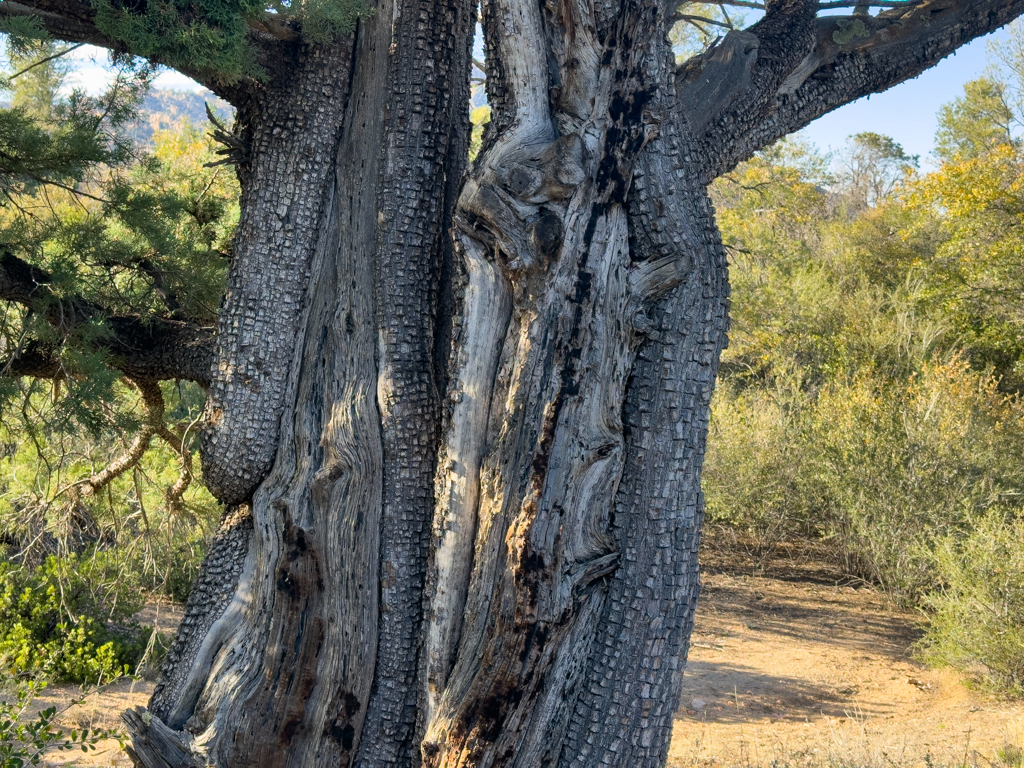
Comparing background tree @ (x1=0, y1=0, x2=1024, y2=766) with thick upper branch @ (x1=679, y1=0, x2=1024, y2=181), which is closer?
background tree @ (x1=0, y1=0, x2=1024, y2=766)

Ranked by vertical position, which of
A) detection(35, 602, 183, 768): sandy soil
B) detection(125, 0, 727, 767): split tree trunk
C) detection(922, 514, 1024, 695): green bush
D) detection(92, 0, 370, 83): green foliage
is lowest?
detection(35, 602, 183, 768): sandy soil

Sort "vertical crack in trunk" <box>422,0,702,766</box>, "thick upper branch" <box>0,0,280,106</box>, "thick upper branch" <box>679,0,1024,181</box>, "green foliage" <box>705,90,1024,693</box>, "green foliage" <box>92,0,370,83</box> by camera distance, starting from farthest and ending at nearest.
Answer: "green foliage" <box>705,90,1024,693</box> → "thick upper branch" <box>679,0,1024,181</box> → "thick upper branch" <box>0,0,280,106</box> → "green foliage" <box>92,0,370,83</box> → "vertical crack in trunk" <box>422,0,702,766</box>

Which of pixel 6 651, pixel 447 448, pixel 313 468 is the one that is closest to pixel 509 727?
pixel 447 448

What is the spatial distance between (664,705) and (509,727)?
48 centimetres

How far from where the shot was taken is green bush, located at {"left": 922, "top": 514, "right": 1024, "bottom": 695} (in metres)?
7.04

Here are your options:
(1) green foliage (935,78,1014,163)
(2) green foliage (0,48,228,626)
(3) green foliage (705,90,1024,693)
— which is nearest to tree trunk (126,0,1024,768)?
(2) green foliage (0,48,228,626)

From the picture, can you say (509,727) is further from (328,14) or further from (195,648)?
(328,14)

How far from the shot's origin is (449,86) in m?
3.29

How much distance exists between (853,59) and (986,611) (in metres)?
5.40

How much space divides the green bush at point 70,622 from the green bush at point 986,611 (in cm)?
676

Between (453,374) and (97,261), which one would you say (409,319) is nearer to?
(453,374)

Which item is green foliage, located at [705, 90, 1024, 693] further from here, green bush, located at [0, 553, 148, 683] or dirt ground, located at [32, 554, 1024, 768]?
green bush, located at [0, 553, 148, 683]

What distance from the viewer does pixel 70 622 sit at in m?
6.61

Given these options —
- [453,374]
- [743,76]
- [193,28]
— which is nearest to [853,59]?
[743,76]
